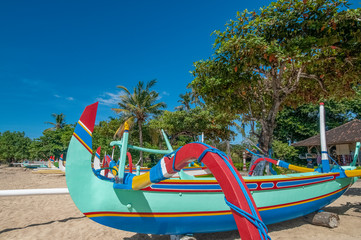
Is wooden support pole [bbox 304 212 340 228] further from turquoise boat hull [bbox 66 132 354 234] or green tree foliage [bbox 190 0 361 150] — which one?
green tree foliage [bbox 190 0 361 150]

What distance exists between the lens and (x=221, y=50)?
720 centimetres

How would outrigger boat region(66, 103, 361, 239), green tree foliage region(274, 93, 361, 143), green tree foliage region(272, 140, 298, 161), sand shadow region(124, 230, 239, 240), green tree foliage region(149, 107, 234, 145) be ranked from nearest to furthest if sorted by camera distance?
1. outrigger boat region(66, 103, 361, 239)
2. sand shadow region(124, 230, 239, 240)
3. green tree foliage region(149, 107, 234, 145)
4. green tree foliage region(272, 140, 298, 161)
5. green tree foliage region(274, 93, 361, 143)

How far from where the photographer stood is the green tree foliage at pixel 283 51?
6273 mm

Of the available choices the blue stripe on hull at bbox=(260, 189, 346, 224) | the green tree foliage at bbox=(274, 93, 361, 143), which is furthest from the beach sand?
the green tree foliage at bbox=(274, 93, 361, 143)

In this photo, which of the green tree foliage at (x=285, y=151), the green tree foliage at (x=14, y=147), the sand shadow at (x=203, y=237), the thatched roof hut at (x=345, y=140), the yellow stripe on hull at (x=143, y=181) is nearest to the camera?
the yellow stripe on hull at (x=143, y=181)

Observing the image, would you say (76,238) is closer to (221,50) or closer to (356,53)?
(221,50)

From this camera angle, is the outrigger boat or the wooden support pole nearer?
the outrigger boat

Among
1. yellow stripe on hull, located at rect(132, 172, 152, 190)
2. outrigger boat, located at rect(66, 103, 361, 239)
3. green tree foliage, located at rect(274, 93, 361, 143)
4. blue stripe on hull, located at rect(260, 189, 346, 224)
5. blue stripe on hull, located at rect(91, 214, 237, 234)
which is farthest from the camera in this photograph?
green tree foliage, located at rect(274, 93, 361, 143)

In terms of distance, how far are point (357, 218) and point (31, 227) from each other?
782cm

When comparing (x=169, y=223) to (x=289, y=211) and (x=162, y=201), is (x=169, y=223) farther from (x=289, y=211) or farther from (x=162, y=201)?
(x=289, y=211)

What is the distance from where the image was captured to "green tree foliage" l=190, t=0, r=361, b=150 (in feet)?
20.6

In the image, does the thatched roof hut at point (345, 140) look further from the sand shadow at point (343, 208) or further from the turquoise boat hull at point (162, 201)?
the turquoise boat hull at point (162, 201)

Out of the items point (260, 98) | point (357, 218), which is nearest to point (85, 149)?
point (357, 218)

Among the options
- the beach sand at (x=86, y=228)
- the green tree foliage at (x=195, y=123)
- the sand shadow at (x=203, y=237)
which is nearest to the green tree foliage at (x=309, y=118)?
the green tree foliage at (x=195, y=123)
